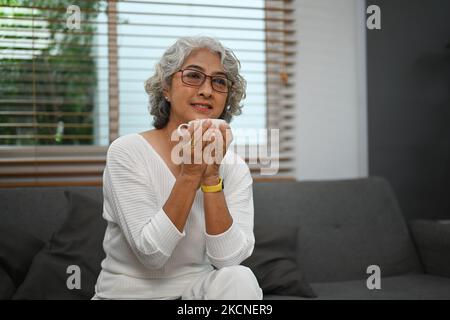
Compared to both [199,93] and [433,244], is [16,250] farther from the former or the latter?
[433,244]

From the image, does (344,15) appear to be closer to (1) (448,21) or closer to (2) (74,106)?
(1) (448,21)

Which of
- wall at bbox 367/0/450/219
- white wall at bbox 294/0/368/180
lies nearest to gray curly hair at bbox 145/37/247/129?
white wall at bbox 294/0/368/180

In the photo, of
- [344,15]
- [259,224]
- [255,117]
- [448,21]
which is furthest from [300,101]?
[448,21]

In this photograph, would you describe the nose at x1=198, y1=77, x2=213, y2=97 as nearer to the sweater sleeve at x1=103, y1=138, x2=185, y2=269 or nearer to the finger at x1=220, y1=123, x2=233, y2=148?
the finger at x1=220, y1=123, x2=233, y2=148

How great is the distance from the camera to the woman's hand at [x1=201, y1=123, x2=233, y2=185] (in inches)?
50.4

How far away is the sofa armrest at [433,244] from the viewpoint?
6.58 ft

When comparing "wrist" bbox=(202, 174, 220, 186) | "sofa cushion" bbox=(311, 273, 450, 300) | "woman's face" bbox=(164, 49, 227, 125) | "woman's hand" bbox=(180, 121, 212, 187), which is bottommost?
"sofa cushion" bbox=(311, 273, 450, 300)

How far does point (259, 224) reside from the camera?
6.60ft

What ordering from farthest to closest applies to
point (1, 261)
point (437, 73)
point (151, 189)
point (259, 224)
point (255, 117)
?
point (437, 73) → point (255, 117) → point (259, 224) → point (1, 261) → point (151, 189)

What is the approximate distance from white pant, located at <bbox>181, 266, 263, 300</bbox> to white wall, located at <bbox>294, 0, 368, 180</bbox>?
128 cm

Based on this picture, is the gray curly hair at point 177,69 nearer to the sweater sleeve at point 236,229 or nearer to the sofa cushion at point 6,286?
the sweater sleeve at point 236,229

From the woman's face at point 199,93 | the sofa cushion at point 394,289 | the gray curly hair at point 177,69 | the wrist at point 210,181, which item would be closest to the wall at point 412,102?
the sofa cushion at point 394,289

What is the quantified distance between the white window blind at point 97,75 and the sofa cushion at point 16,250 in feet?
1.39
